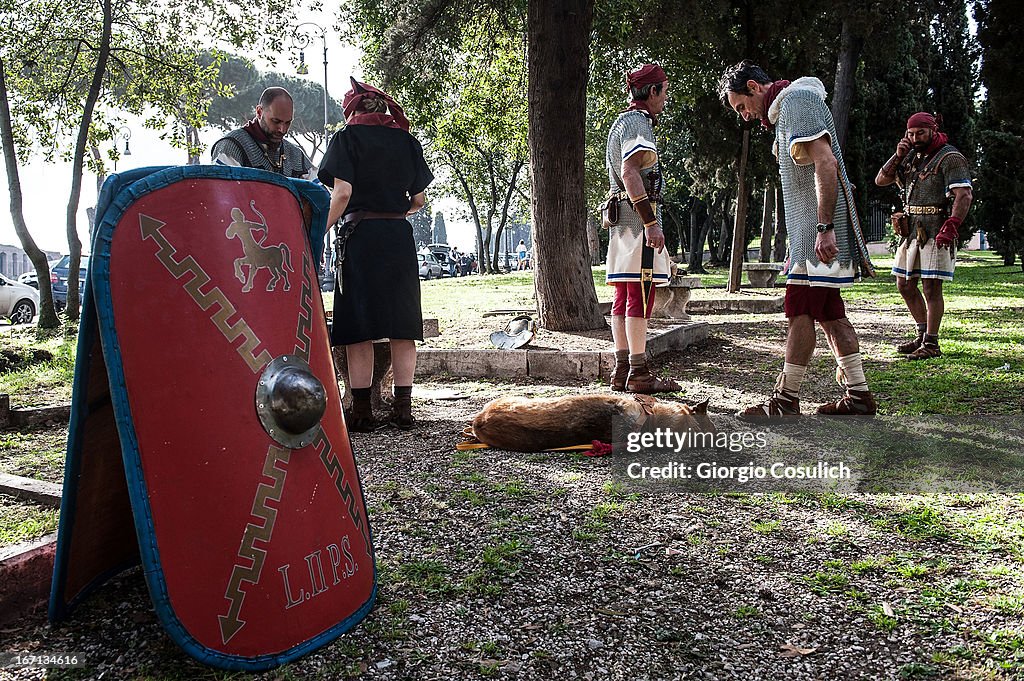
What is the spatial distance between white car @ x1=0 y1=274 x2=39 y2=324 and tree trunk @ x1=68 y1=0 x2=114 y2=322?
16.7 feet

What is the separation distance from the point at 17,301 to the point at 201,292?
1965 cm

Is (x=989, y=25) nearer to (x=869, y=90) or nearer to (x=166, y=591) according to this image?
(x=166, y=591)

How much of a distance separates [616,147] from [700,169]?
18855mm

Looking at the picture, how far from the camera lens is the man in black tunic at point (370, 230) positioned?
4618mm

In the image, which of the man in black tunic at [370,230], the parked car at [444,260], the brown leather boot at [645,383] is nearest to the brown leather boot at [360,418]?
the man in black tunic at [370,230]

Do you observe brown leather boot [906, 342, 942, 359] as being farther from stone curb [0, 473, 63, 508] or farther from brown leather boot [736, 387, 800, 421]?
stone curb [0, 473, 63, 508]

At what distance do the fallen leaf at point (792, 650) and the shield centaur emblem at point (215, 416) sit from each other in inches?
45.1

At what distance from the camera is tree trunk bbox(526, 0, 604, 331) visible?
8.33 metres

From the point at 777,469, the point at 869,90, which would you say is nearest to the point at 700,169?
the point at 869,90

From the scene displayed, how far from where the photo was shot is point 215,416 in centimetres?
192

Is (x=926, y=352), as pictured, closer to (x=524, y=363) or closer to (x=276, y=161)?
(x=524, y=363)

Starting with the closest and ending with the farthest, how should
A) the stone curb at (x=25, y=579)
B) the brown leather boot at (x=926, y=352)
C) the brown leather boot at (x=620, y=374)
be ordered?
the stone curb at (x=25, y=579)
the brown leather boot at (x=620, y=374)
the brown leather boot at (x=926, y=352)
